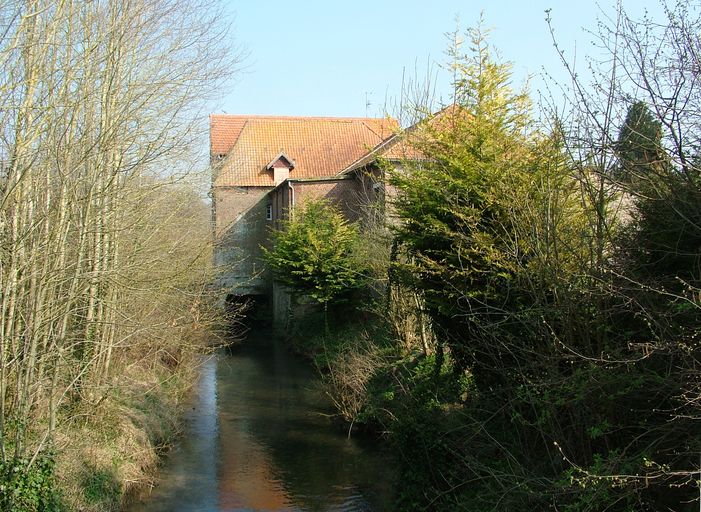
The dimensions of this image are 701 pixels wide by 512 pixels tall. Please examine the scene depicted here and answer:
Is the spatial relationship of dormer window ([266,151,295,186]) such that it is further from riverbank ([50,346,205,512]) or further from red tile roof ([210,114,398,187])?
riverbank ([50,346,205,512])

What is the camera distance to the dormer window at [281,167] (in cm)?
3605

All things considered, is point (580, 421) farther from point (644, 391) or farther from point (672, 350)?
point (672, 350)

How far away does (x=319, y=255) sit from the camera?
2442cm

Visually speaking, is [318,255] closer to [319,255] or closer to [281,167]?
[319,255]

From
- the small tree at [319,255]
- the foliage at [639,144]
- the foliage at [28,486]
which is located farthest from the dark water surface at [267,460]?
the foliage at [639,144]

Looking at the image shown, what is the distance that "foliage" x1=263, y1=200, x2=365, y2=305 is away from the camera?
2412cm

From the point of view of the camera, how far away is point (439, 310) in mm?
9711

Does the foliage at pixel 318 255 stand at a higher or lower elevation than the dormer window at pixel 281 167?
lower

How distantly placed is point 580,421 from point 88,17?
9307 millimetres

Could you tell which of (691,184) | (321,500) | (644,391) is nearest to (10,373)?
(321,500)

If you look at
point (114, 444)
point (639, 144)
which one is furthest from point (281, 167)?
point (639, 144)

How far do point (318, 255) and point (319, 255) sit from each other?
58 mm

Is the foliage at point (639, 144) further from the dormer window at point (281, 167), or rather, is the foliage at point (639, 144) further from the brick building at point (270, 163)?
the dormer window at point (281, 167)

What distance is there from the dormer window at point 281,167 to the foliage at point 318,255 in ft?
34.7
